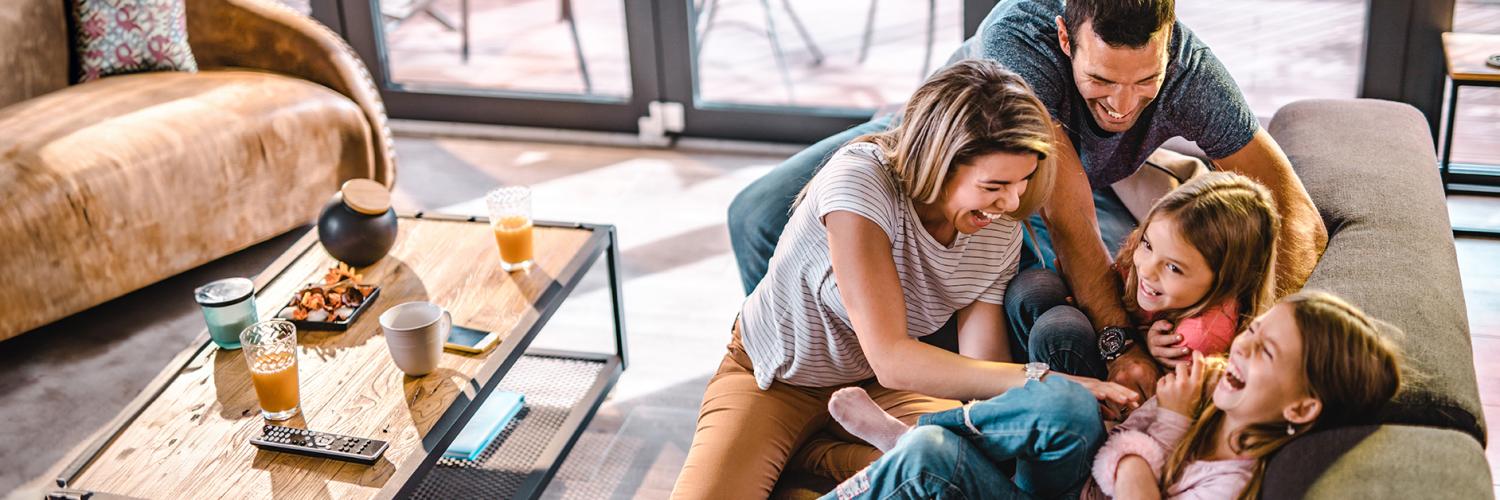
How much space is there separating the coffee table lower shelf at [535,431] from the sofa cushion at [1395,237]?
4.36ft

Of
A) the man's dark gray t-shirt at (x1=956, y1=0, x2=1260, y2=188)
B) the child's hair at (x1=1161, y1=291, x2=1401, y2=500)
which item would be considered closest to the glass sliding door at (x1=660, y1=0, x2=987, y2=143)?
the man's dark gray t-shirt at (x1=956, y1=0, x2=1260, y2=188)

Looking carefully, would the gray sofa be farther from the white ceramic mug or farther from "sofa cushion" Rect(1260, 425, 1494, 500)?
the white ceramic mug

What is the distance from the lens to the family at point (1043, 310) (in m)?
1.52

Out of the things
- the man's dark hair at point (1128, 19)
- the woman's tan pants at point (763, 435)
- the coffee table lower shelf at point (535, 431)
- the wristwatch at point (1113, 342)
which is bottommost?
the coffee table lower shelf at point (535, 431)

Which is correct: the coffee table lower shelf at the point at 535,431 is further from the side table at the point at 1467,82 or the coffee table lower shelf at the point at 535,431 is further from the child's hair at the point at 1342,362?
the side table at the point at 1467,82

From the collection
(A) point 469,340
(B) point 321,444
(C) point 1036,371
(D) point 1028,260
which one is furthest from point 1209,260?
(B) point 321,444

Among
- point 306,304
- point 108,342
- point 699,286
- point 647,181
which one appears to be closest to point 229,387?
point 306,304

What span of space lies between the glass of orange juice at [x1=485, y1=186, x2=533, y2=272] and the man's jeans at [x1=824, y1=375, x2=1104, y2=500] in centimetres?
97

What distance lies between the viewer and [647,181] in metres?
3.75

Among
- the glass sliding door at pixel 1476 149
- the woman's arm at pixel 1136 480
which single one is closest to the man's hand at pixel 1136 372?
the woman's arm at pixel 1136 480

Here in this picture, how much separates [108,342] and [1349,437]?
2590mm

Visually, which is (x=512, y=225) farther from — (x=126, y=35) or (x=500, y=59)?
(x=500, y=59)

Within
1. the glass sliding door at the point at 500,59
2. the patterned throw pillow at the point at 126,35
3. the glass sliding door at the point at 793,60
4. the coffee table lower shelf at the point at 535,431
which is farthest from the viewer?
the glass sliding door at the point at 500,59

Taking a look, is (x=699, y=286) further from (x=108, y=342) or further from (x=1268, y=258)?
(x=1268, y=258)
